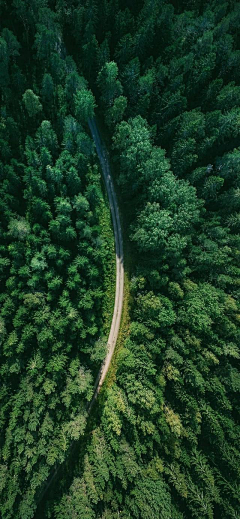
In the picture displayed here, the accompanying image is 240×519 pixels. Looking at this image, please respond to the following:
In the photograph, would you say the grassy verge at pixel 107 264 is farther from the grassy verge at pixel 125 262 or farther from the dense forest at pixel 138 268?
the dense forest at pixel 138 268

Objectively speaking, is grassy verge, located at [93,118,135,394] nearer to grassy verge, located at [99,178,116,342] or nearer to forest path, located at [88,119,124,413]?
forest path, located at [88,119,124,413]

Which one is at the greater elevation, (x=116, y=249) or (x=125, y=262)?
(x=116, y=249)

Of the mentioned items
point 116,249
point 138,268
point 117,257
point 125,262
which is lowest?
point 138,268

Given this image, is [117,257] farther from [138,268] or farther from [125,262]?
[138,268]

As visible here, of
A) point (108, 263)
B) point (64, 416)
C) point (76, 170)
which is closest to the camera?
point (76, 170)

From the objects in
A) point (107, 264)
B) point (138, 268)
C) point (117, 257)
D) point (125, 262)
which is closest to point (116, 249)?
point (117, 257)

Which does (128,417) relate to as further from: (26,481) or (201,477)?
(26,481)

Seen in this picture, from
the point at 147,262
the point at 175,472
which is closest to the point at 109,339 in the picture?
the point at 147,262
